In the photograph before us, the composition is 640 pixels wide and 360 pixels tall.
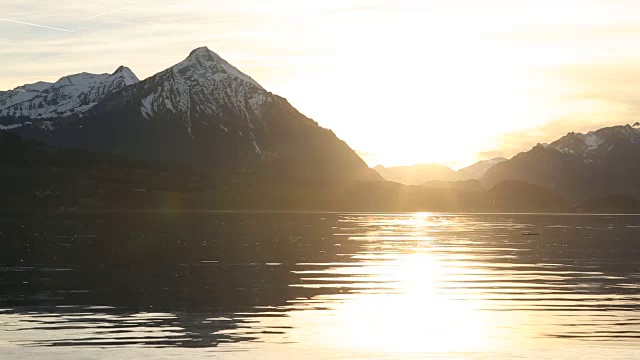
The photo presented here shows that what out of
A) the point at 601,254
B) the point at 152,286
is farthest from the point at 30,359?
the point at 601,254

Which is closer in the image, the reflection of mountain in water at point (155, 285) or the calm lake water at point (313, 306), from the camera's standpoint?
the calm lake water at point (313, 306)

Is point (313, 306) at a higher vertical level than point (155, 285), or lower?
lower

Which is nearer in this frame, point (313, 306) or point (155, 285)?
point (313, 306)

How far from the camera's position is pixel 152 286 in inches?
2437

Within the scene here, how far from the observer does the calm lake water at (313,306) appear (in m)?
37.8

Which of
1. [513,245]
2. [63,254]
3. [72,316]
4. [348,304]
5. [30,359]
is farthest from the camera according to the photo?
[513,245]

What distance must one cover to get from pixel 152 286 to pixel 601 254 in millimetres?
63677

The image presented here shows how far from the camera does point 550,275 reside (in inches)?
2963

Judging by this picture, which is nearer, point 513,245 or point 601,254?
point 601,254

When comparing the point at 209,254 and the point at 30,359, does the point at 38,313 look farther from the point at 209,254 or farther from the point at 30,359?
the point at 209,254

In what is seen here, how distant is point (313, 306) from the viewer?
51.8 m

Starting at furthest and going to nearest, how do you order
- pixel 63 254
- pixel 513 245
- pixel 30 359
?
pixel 513 245 → pixel 63 254 → pixel 30 359

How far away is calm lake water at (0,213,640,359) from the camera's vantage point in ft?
124

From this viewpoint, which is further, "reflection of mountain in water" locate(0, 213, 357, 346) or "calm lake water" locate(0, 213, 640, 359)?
"reflection of mountain in water" locate(0, 213, 357, 346)
